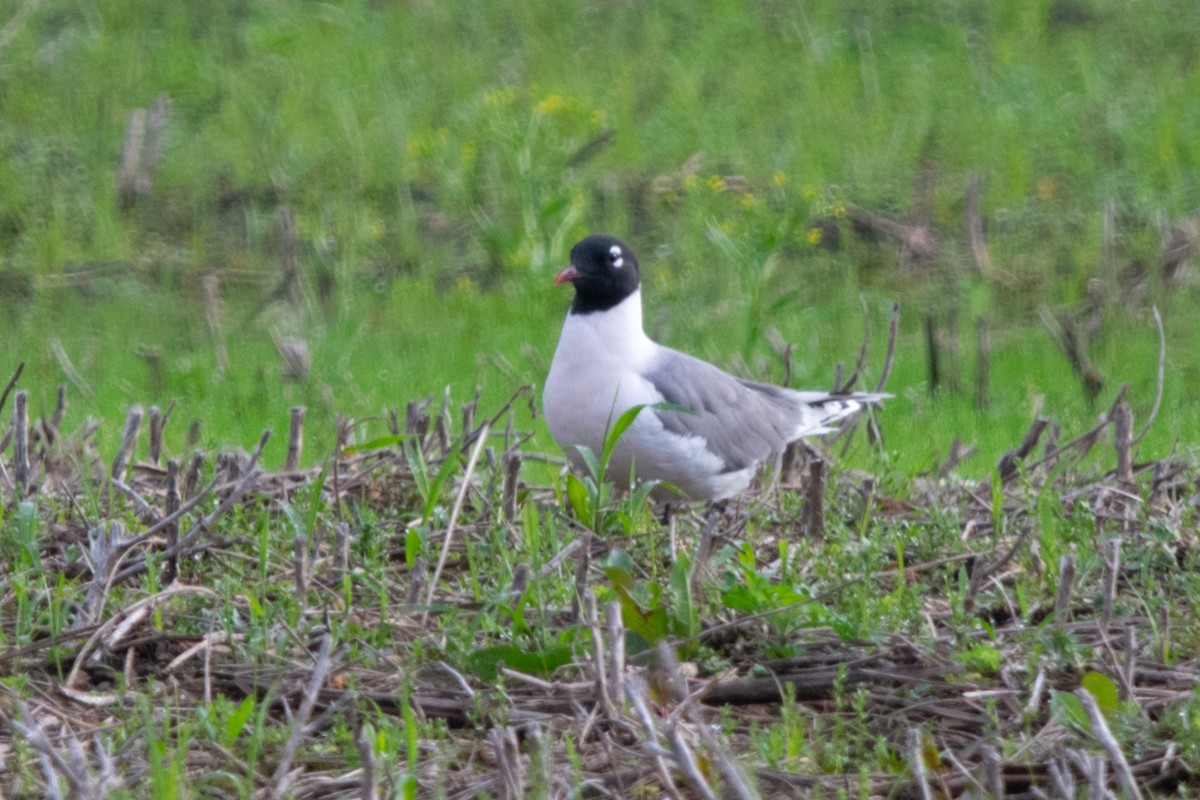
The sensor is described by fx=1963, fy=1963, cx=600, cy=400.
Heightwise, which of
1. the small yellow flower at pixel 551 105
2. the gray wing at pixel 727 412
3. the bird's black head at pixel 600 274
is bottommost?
the gray wing at pixel 727 412

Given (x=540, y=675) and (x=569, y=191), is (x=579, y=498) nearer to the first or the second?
(x=540, y=675)

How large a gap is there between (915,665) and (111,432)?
3923 mm

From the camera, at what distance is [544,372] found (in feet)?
26.1

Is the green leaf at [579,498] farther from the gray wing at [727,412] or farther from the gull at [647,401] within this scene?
the gray wing at [727,412]

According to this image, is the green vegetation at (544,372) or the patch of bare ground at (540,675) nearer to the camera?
the patch of bare ground at (540,675)

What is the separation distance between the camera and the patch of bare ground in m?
3.34

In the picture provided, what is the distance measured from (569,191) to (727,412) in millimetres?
3627

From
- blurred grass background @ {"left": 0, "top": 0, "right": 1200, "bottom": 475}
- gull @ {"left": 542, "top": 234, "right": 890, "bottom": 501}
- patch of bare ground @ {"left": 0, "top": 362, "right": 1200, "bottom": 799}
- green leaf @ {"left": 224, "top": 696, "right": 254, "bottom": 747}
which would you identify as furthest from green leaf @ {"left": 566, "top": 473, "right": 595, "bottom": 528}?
blurred grass background @ {"left": 0, "top": 0, "right": 1200, "bottom": 475}

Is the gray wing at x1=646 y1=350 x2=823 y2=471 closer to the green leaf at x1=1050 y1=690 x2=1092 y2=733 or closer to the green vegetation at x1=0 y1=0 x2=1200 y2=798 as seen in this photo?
the green vegetation at x1=0 y1=0 x2=1200 y2=798

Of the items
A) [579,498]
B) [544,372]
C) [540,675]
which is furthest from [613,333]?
[540,675]

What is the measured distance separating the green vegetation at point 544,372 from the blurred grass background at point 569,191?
35 millimetres

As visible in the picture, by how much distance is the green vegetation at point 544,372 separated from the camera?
3611 millimetres

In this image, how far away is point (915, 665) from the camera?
12.8 feet

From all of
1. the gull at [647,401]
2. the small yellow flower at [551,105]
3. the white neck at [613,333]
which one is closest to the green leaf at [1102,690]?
the gull at [647,401]
